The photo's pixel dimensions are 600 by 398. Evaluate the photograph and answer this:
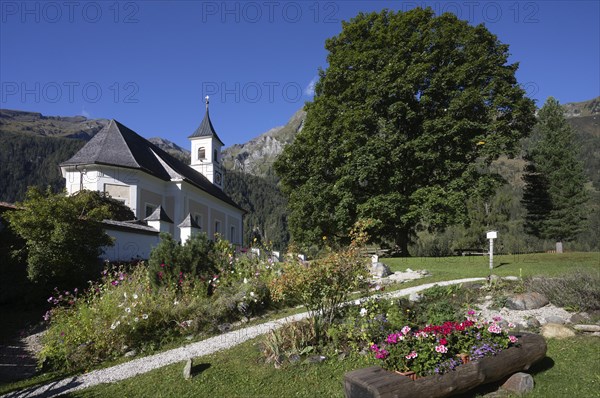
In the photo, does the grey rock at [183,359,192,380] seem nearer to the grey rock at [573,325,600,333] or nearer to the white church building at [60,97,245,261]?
the grey rock at [573,325,600,333]

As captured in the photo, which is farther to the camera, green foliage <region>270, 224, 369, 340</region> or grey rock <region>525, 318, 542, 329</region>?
green foliage <region>270, 224, 369, 340</region>

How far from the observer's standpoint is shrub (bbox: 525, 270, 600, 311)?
23.7 feet

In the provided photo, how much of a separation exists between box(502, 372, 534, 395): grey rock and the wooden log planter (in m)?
0.08

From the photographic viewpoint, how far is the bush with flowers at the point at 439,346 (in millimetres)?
4199

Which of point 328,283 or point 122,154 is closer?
point 328,283

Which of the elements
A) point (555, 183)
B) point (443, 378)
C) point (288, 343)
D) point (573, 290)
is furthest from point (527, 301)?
point (555, 183)

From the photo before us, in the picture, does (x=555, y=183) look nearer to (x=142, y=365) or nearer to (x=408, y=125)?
(x=408, y=125)

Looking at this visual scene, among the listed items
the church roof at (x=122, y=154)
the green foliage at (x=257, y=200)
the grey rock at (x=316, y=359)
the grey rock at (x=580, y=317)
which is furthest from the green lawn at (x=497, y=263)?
the green foliage at (x=257, y=200)

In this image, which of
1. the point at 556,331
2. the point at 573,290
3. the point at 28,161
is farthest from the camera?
the point at 28,161

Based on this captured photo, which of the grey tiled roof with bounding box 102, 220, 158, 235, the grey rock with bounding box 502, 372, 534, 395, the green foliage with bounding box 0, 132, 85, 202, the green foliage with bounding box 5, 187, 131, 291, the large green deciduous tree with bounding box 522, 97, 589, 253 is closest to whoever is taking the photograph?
the grey rock with bounding box 502, 372, 534, 395

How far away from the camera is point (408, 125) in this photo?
20.2m

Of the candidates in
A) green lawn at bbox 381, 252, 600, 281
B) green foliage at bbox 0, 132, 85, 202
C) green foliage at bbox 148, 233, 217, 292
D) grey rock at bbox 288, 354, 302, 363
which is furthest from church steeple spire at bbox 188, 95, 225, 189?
green foliage at bbox 0, 132, 85, 202

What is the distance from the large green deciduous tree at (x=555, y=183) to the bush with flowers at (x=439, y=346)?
29.1 metres

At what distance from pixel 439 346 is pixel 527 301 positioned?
183 inches
